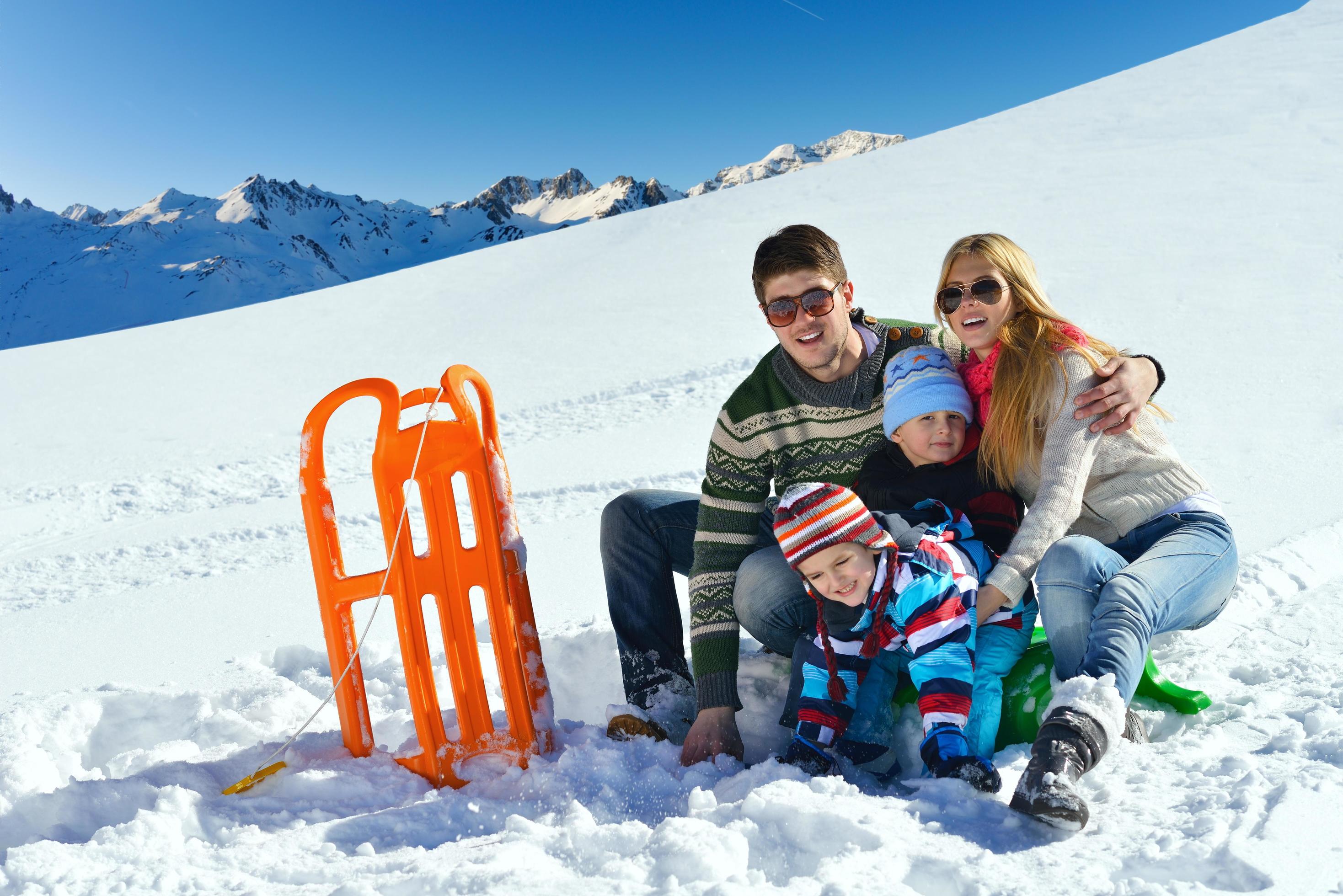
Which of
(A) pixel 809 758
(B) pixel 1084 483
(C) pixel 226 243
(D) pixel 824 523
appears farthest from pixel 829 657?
(C) pixel 226 243

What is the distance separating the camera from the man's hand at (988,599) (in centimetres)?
191

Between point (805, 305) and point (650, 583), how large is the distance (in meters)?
0.86

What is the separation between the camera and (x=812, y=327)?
216 centimetres

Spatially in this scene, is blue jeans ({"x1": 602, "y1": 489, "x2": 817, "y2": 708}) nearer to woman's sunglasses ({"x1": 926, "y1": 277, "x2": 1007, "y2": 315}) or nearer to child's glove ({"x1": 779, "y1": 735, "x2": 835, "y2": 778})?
child's glove ({"x1": 779, "y1": 735, "x2": 835, "y2": 778})

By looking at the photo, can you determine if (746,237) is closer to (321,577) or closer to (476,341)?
(476,341)

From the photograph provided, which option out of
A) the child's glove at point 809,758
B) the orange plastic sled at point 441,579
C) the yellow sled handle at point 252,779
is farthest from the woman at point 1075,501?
the yellow sled handle at point 252,779

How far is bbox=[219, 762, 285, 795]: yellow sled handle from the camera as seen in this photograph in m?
1.94

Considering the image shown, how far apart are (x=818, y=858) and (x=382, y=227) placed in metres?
191

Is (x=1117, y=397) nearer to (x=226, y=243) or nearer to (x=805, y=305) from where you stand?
(x=805, y=305)

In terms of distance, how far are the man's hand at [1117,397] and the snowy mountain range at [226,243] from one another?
179 feet

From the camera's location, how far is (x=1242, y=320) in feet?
22.6

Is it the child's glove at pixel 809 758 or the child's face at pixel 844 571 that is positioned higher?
the child's face at pixel 844 571

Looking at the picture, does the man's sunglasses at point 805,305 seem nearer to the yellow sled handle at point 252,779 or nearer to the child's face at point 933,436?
the child's face at point 933,436

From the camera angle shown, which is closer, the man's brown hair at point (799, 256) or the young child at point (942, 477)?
the young child at point (942, 477)
